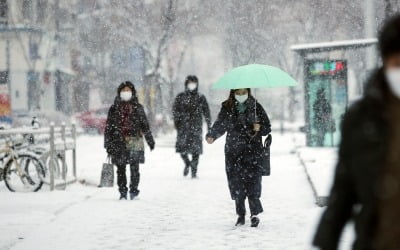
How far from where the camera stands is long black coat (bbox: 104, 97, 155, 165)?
1107cm

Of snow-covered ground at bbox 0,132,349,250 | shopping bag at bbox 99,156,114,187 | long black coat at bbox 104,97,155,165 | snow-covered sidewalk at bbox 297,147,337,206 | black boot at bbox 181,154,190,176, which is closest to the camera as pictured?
snow-covered ground at bbox 0,132,349,250

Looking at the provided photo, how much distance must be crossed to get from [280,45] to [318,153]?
90.9ft

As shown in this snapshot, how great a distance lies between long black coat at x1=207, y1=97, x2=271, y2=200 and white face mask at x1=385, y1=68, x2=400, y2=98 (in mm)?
5857

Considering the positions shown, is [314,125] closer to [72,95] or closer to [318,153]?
[318,153]

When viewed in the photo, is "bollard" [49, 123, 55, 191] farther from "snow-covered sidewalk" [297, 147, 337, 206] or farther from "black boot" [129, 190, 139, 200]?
"snow-covered sidewalk" [297, 147, 337, 206]

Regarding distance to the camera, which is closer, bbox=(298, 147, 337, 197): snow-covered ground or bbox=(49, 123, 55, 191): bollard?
bbox=(298, 147, 337, 197): snow-covered ground

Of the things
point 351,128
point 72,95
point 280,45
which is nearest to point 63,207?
point 351,128

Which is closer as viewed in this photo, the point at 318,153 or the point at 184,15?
the point at 318,153

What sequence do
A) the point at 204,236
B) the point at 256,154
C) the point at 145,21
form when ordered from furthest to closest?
the point at 145,21 → the point at 256,154 → the point at 204,236

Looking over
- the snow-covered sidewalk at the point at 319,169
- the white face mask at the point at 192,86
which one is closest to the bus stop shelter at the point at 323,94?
the snow-covered sidewalk at the point at 319,169

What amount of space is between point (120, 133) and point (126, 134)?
0.09 metres

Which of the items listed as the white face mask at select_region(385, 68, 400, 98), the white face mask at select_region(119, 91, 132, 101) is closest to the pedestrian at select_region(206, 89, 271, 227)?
the white face mask at select_region(119, 91, 132, 101)

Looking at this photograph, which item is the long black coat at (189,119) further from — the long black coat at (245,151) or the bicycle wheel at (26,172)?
the long black coat at (245,151)

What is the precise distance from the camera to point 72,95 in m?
54.7
